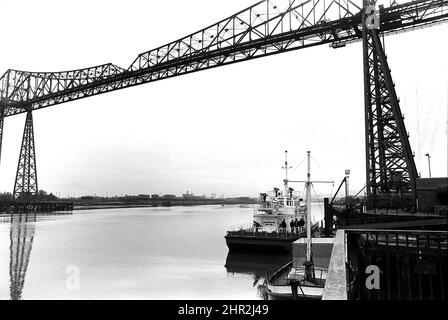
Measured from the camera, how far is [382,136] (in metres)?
25.1

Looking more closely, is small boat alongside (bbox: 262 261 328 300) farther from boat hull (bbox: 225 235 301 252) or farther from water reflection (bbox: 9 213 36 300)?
water reflection (bbox: 9 213 36 300)

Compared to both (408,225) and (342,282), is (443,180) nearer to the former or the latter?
(408,225)

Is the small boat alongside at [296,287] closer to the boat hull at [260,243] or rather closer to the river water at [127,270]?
the river water at [127,270]

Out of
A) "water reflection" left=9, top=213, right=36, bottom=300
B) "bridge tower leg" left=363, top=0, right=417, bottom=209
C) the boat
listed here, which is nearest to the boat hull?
the boat

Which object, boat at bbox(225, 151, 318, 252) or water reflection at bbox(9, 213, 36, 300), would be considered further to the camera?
boat at bbox(225, 151, 318, 252)

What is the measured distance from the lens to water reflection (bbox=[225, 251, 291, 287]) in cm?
2419

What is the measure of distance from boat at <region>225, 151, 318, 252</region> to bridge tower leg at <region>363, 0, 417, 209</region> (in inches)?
277

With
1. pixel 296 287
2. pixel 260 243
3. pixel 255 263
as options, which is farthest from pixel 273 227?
pixel 296 287

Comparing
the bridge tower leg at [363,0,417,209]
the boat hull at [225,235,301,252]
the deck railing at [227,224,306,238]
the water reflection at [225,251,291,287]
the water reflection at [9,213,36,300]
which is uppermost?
the bridge tower leg at [363,0,417,209]

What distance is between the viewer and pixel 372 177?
24.2 metres

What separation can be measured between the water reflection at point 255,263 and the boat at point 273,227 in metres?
0.50

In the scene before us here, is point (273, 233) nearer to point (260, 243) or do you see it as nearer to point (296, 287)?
point (260, 243)

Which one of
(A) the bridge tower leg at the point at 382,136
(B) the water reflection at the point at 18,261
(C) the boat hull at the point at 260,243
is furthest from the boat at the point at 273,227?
(B) the water reflection at the point at 18,261
